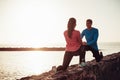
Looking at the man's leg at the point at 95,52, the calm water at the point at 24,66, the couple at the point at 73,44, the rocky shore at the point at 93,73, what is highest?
the couple at the point at 73,44

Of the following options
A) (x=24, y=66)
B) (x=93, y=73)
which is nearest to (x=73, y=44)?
(x=93, y=73)

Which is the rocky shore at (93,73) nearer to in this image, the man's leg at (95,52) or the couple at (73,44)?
the couple at (73,44)

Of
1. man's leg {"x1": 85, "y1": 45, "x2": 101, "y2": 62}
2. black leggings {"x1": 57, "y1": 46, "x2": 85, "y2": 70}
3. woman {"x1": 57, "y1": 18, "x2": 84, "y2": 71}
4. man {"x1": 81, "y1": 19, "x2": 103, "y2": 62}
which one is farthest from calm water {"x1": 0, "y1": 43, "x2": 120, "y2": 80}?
woman {"x1": 57, "y1": 18, "x2": 84, "y2": 71}

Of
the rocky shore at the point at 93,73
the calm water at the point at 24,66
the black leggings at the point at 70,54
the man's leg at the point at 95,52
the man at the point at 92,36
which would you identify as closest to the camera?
the rocky shore at the point at 93,73

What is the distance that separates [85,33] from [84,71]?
115 inches

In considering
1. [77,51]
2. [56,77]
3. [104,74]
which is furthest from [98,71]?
[56,77]

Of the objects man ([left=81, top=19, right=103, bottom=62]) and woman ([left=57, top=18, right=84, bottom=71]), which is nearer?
woman ([left=57, top=18, right=84, bottom=71])

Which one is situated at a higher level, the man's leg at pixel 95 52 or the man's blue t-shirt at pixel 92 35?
the man's blue t-shirt at pixel 92 35

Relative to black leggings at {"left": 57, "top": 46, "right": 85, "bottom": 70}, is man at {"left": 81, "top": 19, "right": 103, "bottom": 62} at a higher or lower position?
higher

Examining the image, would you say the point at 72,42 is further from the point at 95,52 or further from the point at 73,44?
the point at 95,52

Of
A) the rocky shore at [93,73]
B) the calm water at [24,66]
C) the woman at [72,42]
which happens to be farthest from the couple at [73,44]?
the calm water at [24,66]

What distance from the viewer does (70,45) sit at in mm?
13062

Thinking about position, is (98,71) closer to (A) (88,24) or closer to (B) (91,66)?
(B) (91,66)

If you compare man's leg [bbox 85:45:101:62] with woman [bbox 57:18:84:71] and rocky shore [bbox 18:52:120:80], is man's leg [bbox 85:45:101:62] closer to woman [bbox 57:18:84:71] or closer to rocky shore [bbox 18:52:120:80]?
rocky shore [bbox 18:52:120:80]
